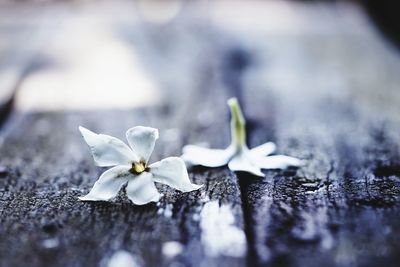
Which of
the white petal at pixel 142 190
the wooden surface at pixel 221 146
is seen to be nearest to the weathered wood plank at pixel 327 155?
the wooden surface at pixel 221 146

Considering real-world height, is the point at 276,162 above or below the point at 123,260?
above

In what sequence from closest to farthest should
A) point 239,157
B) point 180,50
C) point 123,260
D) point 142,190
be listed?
point 123,260 < point 142,190 < point 239,157 < point 180,50

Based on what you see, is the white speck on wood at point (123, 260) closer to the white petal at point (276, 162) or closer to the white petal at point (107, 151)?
the white petal at point (107, 151)

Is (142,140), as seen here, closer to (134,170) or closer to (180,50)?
(134,170)

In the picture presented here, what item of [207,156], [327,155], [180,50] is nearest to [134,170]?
[207,156]

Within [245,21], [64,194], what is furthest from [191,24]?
[64,194]

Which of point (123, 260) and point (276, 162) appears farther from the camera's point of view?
point (276, 162)

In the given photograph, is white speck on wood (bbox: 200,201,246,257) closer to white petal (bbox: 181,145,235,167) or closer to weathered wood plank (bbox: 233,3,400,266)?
weathered wood plank (bbox: 233,3,400,266)
